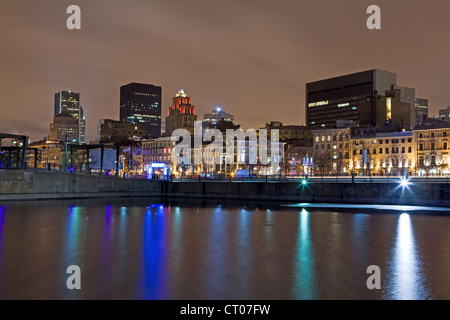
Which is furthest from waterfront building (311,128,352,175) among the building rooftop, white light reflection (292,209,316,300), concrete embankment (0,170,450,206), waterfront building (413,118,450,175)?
white light reflection (292,209,316,300)

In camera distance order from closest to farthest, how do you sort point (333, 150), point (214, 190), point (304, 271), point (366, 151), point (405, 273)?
point (405, 273) → point (304, 271) → point (214, 190) → point (366, 151) → point (333, 150)

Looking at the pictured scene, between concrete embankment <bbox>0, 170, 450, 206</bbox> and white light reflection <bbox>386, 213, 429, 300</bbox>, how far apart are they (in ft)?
88.5

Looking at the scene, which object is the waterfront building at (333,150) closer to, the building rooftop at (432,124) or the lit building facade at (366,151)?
the lit building facade at (366,151)

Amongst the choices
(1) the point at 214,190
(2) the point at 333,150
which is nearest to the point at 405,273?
(1) the point at 214,190

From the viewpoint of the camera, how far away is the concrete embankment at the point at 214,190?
180ft

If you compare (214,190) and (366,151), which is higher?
(366,151)

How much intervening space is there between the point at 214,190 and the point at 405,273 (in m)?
59.8

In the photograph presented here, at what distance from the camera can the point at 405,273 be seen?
1919 cm

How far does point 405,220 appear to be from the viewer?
39.8 metres

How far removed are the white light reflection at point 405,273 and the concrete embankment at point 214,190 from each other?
27.0 meters

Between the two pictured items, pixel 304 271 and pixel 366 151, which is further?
pixel 366 151

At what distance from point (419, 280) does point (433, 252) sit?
7.20 m

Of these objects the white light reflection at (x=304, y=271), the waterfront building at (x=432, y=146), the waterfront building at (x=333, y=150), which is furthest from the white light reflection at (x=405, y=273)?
the waterfront building at (x=333, y=150)

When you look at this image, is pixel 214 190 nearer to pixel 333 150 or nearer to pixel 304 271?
pixel 304 271
